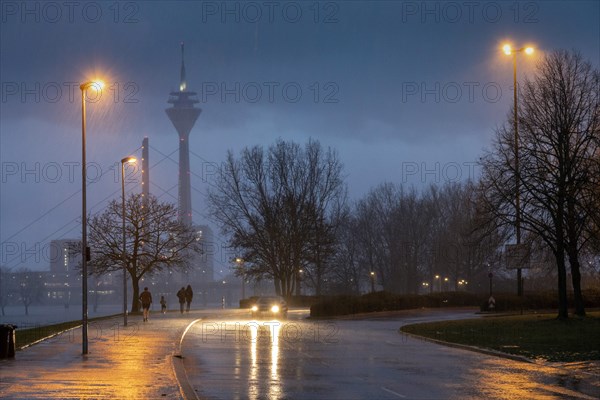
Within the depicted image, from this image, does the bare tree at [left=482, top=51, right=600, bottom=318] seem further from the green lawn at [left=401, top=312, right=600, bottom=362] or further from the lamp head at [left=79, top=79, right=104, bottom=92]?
the lamp head at [left=79, top=79, right=104, bottom=92]

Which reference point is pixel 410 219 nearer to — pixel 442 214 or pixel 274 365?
pixel 442 214

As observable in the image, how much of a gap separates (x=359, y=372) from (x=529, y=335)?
13.9 meters

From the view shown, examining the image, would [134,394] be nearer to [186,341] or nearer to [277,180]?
[186,341]

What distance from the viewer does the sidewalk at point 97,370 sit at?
17.2 m

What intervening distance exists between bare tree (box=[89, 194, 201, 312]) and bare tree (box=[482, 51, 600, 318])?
32.7 metres

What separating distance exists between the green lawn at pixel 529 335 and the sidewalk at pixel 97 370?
1061 centimetres

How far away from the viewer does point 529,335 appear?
3388 cm

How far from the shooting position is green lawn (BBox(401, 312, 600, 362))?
27.1m

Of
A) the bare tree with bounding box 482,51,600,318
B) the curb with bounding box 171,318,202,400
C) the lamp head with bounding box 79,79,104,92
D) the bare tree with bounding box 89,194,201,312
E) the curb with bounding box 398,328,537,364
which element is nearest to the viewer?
the curb with bounding box 171,318,202,400

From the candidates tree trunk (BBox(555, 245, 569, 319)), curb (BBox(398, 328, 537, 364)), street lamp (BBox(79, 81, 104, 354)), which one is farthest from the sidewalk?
tree trunk (BBox(555, 245, 569, 319))

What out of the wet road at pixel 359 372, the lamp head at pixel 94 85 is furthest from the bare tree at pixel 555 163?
the lamp head at pixel 94 85

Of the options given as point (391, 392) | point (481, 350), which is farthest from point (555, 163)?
point (391, 392)

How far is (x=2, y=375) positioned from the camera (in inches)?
789

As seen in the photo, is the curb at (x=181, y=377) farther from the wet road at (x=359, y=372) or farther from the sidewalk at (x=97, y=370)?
the wet road at (x=359, y=372)
